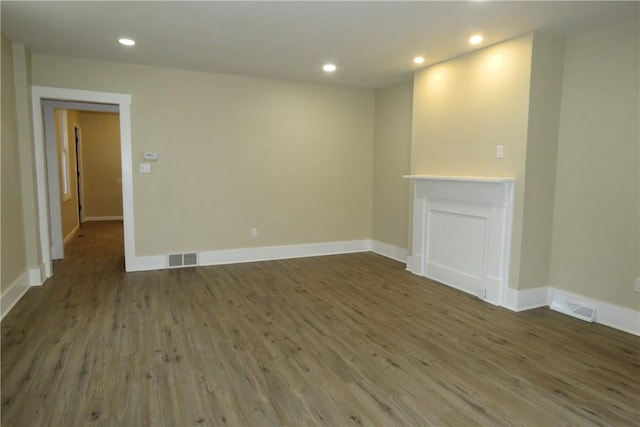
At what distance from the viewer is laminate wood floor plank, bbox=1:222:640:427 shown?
2.03m

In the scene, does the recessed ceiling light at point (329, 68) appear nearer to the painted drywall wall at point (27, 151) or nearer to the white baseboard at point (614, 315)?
the painted drywall wall at point (27, 151)

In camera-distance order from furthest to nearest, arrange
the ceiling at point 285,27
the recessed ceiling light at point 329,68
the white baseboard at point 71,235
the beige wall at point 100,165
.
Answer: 1. the beige wall at point 100,165
2. the white baseboard at point 71,235
3. the recessed ceiling light at point 329,68
4. the ceiling at point 285,27

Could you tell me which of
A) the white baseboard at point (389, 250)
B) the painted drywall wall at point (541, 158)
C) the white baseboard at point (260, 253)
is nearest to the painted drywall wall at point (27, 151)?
the white baseboard at point (260, 253)

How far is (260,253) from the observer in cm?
537

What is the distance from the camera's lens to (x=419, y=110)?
4.67 m

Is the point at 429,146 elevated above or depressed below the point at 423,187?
above

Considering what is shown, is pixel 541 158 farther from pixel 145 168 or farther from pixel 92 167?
pixel 92 167

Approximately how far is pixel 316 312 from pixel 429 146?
7.76 ft

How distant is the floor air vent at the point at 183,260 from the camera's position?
16.0 feet

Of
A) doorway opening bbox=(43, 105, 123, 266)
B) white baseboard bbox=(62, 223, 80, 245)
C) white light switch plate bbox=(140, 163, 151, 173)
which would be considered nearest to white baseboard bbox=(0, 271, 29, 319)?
white light switch plate bbox=(140, 163, 151, 173)

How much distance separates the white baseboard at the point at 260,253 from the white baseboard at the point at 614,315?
3088mm

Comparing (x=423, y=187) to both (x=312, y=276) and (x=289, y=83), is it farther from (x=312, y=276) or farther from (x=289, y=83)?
(x=289, y=83)

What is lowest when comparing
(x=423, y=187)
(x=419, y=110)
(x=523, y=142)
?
(x=423, y=187)

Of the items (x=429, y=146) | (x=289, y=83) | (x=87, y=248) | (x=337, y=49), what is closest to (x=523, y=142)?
(x=429, y=146)
